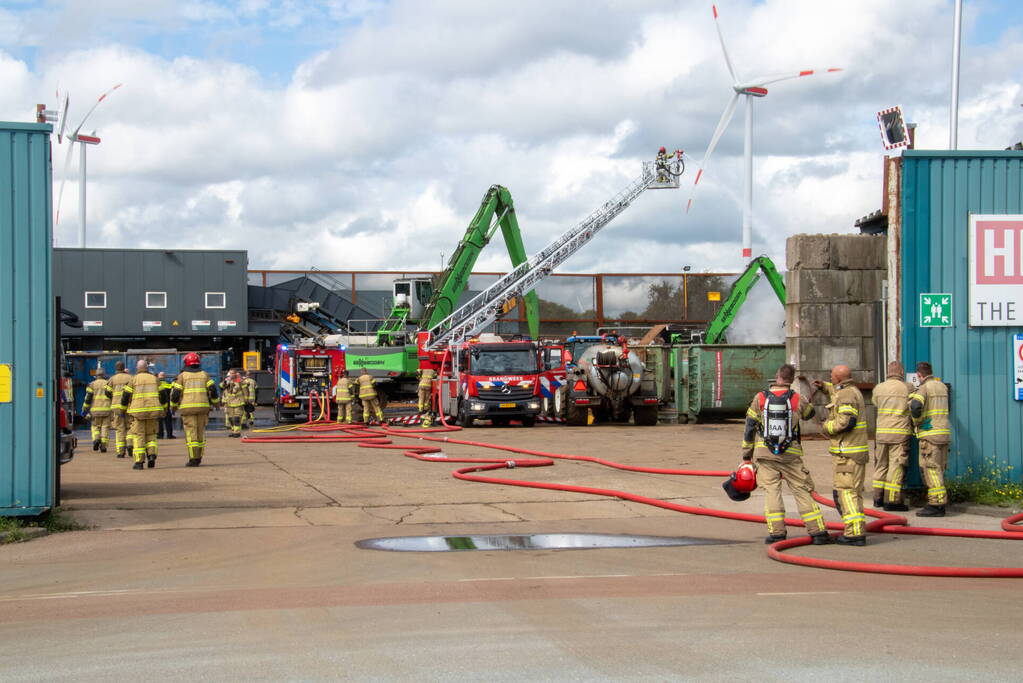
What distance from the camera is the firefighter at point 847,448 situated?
10.1m

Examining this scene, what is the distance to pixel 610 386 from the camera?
2791cm

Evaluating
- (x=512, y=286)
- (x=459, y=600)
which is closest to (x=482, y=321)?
(x=512, y=286)

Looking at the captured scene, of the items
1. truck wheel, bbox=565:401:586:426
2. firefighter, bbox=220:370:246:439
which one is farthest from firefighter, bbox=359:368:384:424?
truck wheel, bbox=565:401:586:426

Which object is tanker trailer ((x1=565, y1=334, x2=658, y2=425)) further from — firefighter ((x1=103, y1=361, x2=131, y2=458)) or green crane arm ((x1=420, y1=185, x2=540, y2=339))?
firefighter ((x1=103, y1=361, x2=131, y2=458))

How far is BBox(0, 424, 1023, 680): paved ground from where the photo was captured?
5859mm

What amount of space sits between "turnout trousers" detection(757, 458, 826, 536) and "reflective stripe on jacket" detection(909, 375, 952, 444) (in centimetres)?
259

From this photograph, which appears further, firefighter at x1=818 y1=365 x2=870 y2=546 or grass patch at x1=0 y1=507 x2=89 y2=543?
grass patch at x1=0 y1=507 x2=89 y2=543

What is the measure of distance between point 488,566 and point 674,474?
7317 millimetres

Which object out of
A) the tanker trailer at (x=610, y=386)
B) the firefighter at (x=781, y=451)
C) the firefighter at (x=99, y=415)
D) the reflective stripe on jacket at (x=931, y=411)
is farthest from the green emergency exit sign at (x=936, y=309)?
the firefighter at (x=99, y=415)

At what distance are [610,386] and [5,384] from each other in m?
19.0

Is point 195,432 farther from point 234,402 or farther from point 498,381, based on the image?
point 498,381

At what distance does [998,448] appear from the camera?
41.6ft

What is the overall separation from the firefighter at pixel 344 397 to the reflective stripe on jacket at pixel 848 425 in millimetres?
19020

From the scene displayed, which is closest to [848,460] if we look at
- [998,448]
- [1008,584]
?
[1008,584]
